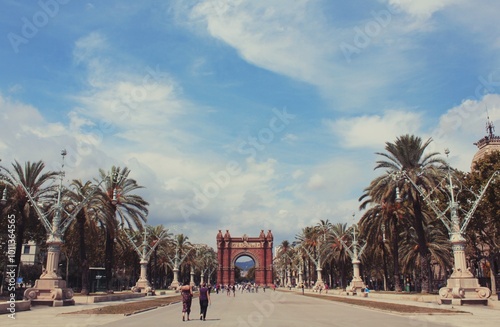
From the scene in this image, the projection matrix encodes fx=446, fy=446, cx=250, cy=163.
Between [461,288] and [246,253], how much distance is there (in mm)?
95354

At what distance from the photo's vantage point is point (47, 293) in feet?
81.6

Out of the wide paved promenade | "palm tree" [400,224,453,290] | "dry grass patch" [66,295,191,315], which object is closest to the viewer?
the wide paved promenade

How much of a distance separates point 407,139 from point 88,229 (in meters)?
25.8

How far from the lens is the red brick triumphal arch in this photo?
114m

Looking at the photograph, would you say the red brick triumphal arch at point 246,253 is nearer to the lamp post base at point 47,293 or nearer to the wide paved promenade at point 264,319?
the lamp post base at point 47,293

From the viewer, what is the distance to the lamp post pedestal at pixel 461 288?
23812 mm

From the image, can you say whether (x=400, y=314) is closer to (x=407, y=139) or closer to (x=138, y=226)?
(x=407, y=139)

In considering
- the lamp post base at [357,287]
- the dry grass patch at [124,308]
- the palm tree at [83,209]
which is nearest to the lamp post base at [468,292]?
the dry grass patch at [124,308]

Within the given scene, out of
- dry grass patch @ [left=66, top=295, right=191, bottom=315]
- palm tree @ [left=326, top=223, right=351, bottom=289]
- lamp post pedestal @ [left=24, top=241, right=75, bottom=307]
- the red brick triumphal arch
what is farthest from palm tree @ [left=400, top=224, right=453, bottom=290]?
the red brick triumphal arch

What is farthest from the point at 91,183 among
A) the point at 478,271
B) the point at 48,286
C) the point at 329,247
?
the point at 478,271

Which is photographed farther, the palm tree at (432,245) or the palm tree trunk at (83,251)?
the palm tree at (432,245)

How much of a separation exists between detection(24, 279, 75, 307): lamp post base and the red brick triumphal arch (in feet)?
298

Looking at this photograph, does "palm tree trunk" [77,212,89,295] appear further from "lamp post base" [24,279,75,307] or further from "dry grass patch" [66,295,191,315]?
"lamp post base" [24,279,75,307]

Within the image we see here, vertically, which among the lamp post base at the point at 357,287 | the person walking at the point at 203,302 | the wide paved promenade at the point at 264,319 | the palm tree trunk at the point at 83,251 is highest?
the palm tree trunk at the point at 83,251
